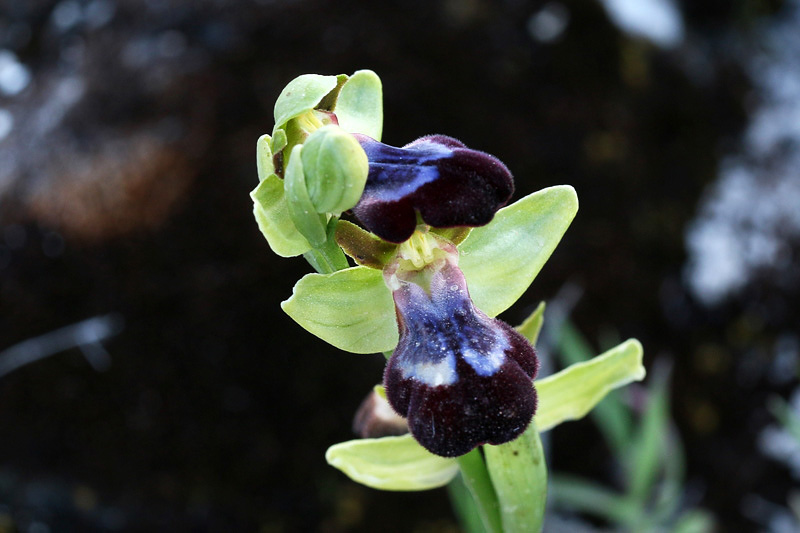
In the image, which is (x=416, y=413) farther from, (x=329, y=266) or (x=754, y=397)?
(x=754, y=397)

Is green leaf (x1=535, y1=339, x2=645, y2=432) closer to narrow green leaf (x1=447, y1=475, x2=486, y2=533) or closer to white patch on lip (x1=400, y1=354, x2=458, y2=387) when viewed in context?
white patch on lip (x1=400, y1=354, x2=458, y2=387)

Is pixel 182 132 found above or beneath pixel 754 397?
above

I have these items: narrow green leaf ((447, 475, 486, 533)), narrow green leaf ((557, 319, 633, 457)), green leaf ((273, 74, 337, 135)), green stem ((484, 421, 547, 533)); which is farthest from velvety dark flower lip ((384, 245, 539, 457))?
narrow green leaf ((557, 319, 633, 457))

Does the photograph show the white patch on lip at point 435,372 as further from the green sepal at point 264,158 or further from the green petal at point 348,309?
the green sepal at point 264,158

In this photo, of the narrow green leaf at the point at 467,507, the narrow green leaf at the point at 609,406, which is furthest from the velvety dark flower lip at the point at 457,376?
the narrow green leaf at the point at 609,406

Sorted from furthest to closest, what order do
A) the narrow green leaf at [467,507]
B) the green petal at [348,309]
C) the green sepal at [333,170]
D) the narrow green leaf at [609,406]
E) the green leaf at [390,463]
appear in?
the narrow green leaf at [609,406] → the narrow green leaf at [467,507] → the green leaf at [390,463] → the green petal at [348,309] → the green sepal at [333,170]

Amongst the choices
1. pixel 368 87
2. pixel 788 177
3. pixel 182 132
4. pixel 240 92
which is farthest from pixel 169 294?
pixel 788 177

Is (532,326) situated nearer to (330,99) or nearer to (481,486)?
(481,486)

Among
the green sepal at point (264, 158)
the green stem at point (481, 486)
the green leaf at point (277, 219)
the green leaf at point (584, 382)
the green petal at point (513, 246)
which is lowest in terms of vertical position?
the green stem at point (481, 486)
